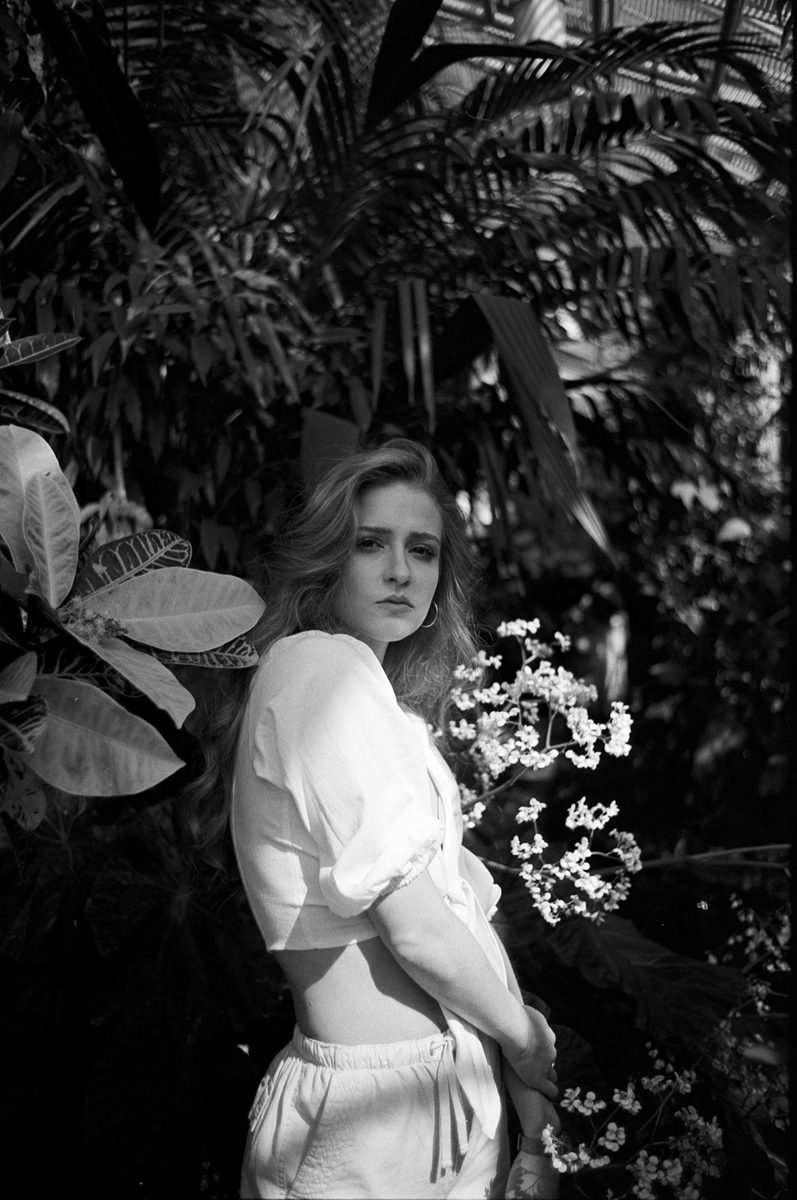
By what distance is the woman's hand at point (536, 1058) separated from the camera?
128 cm

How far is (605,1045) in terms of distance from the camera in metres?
1.77

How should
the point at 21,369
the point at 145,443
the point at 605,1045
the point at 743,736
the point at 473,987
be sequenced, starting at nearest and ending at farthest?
the point at 473,987 → the point at 605,1045 → the point at 21,369 → the point at 145,443 → the point at 743,736

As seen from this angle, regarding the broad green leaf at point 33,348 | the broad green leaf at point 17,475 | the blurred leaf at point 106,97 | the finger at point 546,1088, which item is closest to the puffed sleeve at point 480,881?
the finger at point 546,1088

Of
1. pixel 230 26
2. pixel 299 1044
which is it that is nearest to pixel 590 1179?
pixel 299 1044

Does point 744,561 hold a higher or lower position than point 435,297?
lower

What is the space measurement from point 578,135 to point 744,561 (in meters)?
1.42

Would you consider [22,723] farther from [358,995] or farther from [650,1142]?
[650,1142]

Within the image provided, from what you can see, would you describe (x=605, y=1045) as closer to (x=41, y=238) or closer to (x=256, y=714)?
(x=256, y=714)

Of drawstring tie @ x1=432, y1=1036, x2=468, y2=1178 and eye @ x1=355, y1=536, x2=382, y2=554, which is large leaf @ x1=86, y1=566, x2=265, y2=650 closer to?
eye @ x1=355, y1=536, x2=382, y2=554

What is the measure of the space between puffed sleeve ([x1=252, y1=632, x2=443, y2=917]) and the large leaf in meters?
0.09

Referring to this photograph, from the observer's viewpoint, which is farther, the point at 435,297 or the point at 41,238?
the point at 435,297

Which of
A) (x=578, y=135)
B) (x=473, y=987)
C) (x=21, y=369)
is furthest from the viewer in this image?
(x=578, y=135)

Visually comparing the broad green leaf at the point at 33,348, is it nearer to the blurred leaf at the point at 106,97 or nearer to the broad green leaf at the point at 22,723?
the broad green leaf at the point at 22,723

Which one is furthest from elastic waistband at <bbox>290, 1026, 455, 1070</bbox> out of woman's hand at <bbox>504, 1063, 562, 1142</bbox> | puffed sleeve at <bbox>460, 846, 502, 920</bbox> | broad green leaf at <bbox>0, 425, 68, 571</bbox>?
broad green leaf at <bbox>0, 425, 68, 571</bbox>
